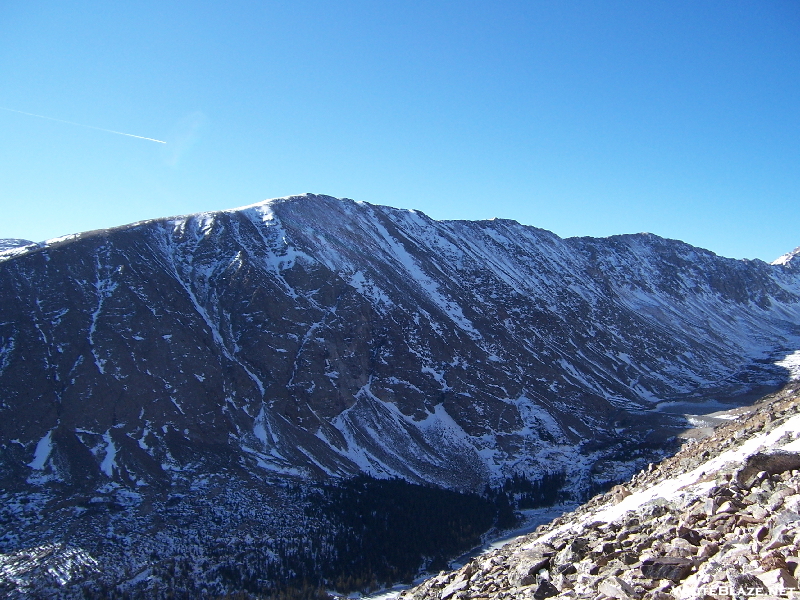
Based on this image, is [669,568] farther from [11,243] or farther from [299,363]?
[11,243]

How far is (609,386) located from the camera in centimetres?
13250

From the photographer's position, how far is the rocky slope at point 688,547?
10867mm

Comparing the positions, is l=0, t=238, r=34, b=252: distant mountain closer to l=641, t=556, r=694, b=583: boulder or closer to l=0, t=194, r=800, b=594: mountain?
l=0, t=194, r=800, b=594: mountain

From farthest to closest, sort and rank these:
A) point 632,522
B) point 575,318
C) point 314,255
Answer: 1. point 575,318
2. point 314,255
3. point 632,522

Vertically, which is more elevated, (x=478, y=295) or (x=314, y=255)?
(x=314, y=255)

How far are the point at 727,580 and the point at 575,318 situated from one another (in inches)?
6054

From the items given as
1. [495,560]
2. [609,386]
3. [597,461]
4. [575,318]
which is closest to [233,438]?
[597,461]

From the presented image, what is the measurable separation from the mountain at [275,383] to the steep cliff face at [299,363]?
0.42m

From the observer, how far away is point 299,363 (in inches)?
4050

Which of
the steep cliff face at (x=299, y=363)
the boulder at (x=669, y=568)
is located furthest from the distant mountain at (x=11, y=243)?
the boulder at (x=669, y=568)

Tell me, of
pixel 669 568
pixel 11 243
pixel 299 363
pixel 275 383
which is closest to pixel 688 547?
pixel 669 568

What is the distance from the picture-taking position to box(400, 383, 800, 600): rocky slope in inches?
428

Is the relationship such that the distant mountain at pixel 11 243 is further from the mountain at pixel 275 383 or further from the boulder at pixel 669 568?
the boulder at pixel 669 568

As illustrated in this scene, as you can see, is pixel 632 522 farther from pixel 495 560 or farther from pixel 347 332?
pixel 347 332
